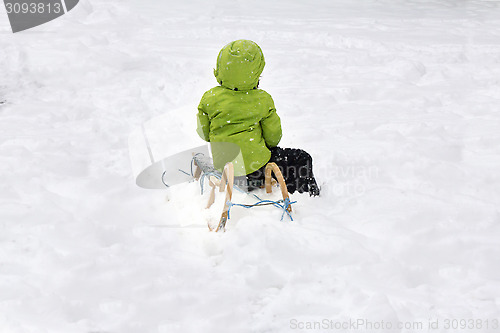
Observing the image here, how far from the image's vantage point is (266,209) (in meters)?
3.02

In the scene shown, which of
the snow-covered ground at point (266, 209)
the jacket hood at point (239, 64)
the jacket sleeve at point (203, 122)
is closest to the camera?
the snow-covered ground at point (266, 209)

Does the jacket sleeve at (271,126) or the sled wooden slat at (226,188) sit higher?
the jacket sleeve at (271,126)

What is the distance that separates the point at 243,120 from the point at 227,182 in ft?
1.43

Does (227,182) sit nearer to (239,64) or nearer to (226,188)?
(226,188)

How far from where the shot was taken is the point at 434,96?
493 centimetres

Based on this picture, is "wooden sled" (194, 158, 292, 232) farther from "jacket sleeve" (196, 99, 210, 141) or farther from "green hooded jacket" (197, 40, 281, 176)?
"jacket sleeve" (196, 99, 210, 141)

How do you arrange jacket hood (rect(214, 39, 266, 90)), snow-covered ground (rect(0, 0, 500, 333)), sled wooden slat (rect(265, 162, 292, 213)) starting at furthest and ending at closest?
sled wooden slat (rect(265, 162, 292, 213)) < jacket hood (rect(214, 39, 266, 90)) < snow-covered ground (rect(0, 0, 500, 333))

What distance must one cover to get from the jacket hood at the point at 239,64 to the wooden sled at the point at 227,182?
538 millimetres

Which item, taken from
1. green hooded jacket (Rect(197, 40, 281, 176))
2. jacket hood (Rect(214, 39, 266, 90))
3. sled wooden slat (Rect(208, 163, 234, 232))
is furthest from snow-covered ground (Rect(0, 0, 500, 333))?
jacket hood (Rect(214, 39, 266, 90))

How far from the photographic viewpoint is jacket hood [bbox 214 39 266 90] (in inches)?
106

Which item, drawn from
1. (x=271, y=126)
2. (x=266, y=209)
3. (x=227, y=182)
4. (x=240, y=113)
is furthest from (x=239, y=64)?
(x=266, y=209)

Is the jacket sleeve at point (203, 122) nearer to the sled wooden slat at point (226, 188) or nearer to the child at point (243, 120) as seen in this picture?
the child at point (243, 120)

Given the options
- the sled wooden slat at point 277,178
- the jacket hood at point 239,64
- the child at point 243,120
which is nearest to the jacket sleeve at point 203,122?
the child at point 243,120

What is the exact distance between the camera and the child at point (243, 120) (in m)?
2.74
